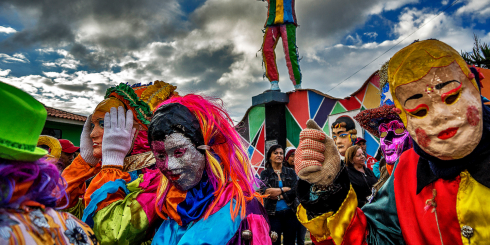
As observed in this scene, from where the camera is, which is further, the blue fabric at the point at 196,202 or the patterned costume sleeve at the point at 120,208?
the patterned costume sleeve at the point at 120,208

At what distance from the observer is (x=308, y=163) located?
4.11ft

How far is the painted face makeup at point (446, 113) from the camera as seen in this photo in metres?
1.09

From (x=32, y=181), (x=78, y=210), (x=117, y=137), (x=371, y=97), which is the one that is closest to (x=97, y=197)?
(x=117, y=137)

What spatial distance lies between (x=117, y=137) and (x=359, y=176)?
241 cm

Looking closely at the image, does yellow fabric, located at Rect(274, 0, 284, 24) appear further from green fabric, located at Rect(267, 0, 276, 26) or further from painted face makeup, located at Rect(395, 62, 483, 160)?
painted face makeup, located at Rect(395, 62, 483, 160)

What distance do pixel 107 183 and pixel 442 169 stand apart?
1.82 meters

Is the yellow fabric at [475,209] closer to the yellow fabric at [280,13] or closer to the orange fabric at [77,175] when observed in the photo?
the orange fabric at [77,175]

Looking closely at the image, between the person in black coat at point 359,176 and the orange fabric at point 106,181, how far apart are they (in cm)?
201

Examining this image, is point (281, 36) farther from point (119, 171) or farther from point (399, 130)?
point (119, 171)

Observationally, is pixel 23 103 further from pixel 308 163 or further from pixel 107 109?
pixel 107 109

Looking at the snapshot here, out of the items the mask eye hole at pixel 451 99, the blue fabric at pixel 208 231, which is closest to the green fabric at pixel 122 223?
the blue fabric at pixel 208 231

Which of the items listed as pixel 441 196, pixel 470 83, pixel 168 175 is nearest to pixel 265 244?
pixel 168 175

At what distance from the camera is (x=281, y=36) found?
23.1ft

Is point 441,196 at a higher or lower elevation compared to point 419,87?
lower
